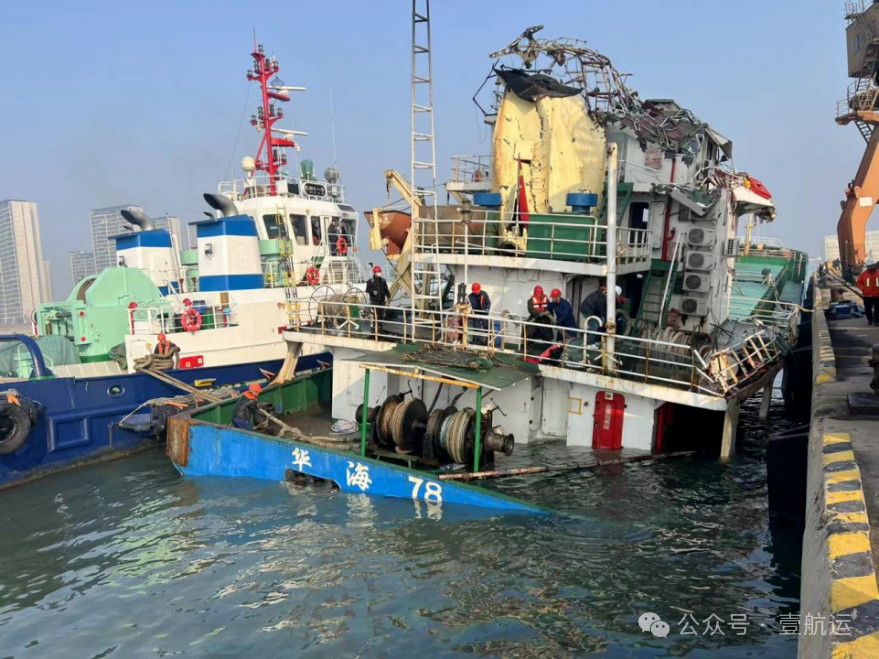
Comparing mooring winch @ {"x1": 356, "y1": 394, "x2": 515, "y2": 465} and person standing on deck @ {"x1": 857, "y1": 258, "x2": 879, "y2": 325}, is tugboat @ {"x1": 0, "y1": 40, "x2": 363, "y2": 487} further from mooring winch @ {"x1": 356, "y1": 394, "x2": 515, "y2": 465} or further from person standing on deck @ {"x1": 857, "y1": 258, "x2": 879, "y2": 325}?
person standing on deck @ {"x1": 857, "y1": 258, "x2": 879, "y2": 325}

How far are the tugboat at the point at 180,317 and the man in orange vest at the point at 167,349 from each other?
0.87ft

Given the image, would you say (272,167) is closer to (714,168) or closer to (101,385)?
(101,385)

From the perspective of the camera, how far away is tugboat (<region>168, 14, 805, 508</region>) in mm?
10781

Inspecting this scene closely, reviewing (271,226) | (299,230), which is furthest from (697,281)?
(271,226)

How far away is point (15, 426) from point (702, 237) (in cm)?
1615

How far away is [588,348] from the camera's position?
1073cm

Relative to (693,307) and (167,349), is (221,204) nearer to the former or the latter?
(167,349)

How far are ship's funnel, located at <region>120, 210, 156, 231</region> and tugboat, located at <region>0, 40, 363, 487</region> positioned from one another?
48mm

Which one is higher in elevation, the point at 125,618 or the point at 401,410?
the point at 401,410

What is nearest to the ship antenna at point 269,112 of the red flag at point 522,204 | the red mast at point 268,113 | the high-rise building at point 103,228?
the red mast at point 268,113

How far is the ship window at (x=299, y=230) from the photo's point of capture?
71.1 ft

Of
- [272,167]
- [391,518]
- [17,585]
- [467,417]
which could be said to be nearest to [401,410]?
[467,417]

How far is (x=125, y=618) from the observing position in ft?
24.8

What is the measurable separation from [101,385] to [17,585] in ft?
22.9
